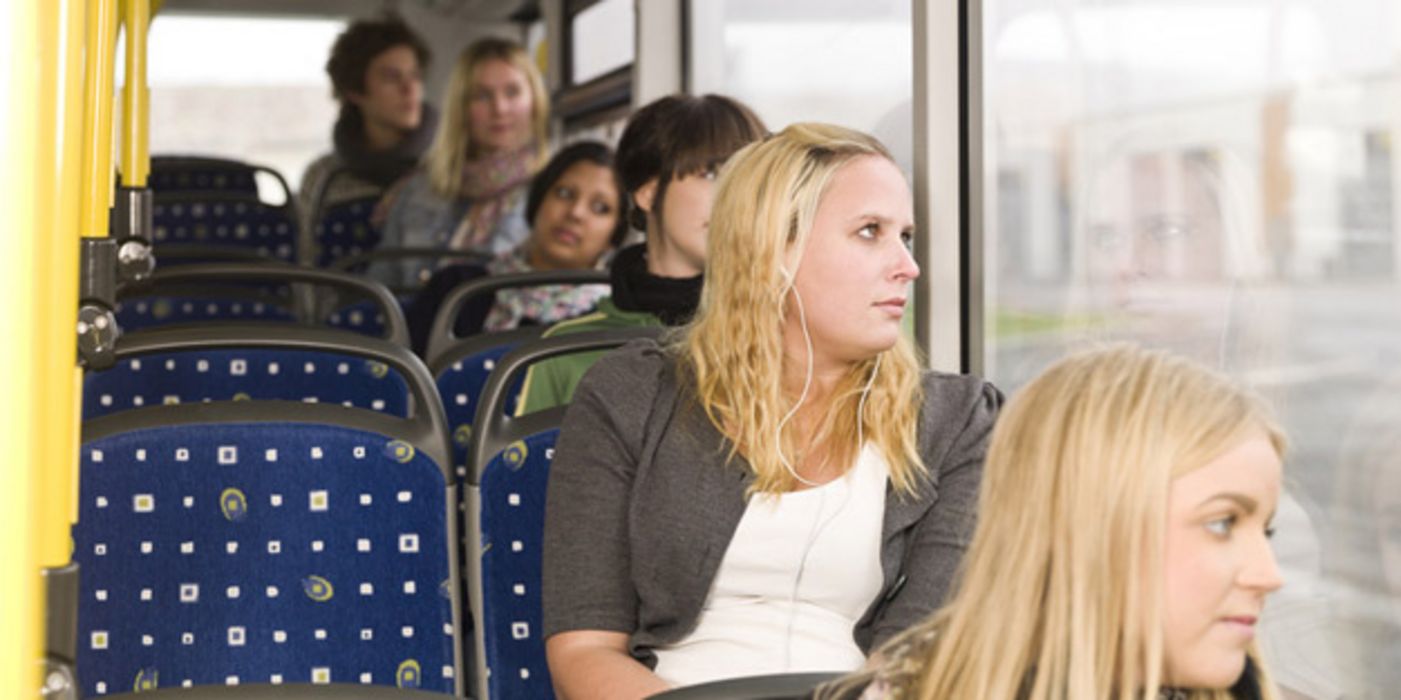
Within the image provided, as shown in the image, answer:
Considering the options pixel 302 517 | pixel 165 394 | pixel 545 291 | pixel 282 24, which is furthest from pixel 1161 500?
pixel 282 24

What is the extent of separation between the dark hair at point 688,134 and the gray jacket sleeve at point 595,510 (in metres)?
0.73

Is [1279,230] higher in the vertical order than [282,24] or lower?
lower

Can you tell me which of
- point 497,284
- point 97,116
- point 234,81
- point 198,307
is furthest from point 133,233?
point 234,81

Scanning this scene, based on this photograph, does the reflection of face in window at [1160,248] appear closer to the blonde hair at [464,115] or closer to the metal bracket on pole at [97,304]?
the metal bracket on pole at [97,304]

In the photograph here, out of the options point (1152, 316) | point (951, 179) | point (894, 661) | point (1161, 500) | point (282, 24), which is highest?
point (282, 24)

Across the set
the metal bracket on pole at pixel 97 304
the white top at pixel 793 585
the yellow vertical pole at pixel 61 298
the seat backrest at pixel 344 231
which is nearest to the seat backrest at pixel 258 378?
the white top at pixel 793 585

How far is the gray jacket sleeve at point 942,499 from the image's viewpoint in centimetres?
211

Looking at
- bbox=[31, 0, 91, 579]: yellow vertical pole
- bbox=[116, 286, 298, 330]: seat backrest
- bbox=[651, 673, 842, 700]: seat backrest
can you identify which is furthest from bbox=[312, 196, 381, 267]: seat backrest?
bbox=[31, 0, 91, 579]: yellow vertical pole

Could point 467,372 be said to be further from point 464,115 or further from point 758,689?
point 464,115

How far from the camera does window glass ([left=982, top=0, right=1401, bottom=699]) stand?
183 centimetres

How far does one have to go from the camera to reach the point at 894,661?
1354 millimetres

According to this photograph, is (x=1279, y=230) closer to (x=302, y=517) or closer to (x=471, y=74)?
(x=302, y=517)

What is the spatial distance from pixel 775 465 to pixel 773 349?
0.15 m

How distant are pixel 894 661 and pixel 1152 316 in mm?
1020
